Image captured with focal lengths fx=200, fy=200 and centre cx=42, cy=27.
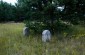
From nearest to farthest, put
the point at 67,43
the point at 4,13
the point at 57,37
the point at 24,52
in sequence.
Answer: the point at 24,52 → the point at 67,43 → the point at 57,37 → the point at 4,13

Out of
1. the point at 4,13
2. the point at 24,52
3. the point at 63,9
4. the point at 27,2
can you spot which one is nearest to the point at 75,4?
the point at 63,9

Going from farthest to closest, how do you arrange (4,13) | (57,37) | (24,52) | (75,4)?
1. (4,13)
2. (75,4)
3. (57,37)
4. (24,52)

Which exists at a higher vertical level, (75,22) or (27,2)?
(27,2)

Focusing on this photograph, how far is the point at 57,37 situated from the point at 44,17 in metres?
2.25

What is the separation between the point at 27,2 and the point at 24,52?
5.99 meters

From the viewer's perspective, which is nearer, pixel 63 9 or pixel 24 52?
pixel 24 52

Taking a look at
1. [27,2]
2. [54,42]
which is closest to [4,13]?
[27,2]

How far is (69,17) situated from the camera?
46.2 ft

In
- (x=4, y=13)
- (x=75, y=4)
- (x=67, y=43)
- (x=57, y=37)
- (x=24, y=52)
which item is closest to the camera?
(x=24, y=52)

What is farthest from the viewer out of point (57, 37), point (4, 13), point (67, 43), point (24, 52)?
point (4, 13)

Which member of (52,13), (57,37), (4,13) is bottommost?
(4,13)

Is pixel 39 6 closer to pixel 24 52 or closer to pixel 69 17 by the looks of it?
pixel 69 17

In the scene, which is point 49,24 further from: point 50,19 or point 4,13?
point 4,13

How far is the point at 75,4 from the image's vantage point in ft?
44.8
